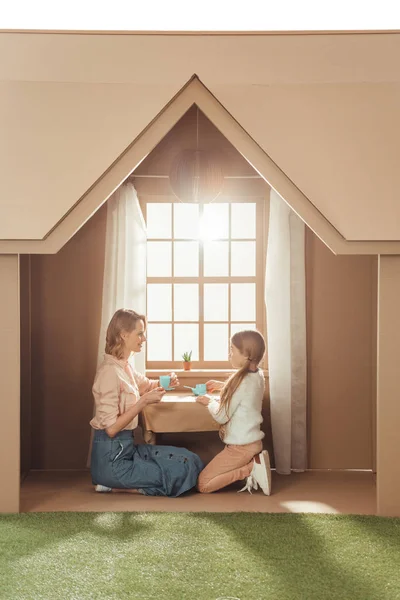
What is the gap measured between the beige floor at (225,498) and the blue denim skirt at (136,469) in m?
0.10

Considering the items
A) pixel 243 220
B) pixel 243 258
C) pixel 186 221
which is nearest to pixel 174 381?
pixel 243 258

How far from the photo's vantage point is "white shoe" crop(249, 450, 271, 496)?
19.7ft

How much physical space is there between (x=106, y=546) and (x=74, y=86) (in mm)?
3101

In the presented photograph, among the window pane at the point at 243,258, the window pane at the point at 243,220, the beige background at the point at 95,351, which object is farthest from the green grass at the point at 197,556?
the window pane at the point at 243,220

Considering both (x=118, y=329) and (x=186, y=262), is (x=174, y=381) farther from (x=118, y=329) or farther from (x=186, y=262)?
(x=186, y=262)

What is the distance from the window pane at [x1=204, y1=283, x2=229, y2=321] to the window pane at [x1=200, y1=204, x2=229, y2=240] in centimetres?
47

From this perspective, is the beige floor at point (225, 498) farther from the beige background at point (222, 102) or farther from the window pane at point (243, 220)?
the window pane at point (243, 220)

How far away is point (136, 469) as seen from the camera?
6.02 m

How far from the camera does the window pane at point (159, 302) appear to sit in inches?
295

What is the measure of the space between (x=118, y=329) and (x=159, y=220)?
5.16 ft

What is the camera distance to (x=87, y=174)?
5332 mm

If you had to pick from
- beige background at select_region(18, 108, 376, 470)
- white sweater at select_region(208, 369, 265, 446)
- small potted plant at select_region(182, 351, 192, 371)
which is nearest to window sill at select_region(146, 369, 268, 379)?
small potted plant at select_region(182, 351, 192, 371)

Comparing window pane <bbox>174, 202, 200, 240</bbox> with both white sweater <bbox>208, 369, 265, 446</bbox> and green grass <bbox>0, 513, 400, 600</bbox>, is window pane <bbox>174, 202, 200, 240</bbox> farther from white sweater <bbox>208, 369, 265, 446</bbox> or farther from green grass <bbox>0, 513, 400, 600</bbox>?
green grass <bbox>0, 513, 400, 600</bbox>
